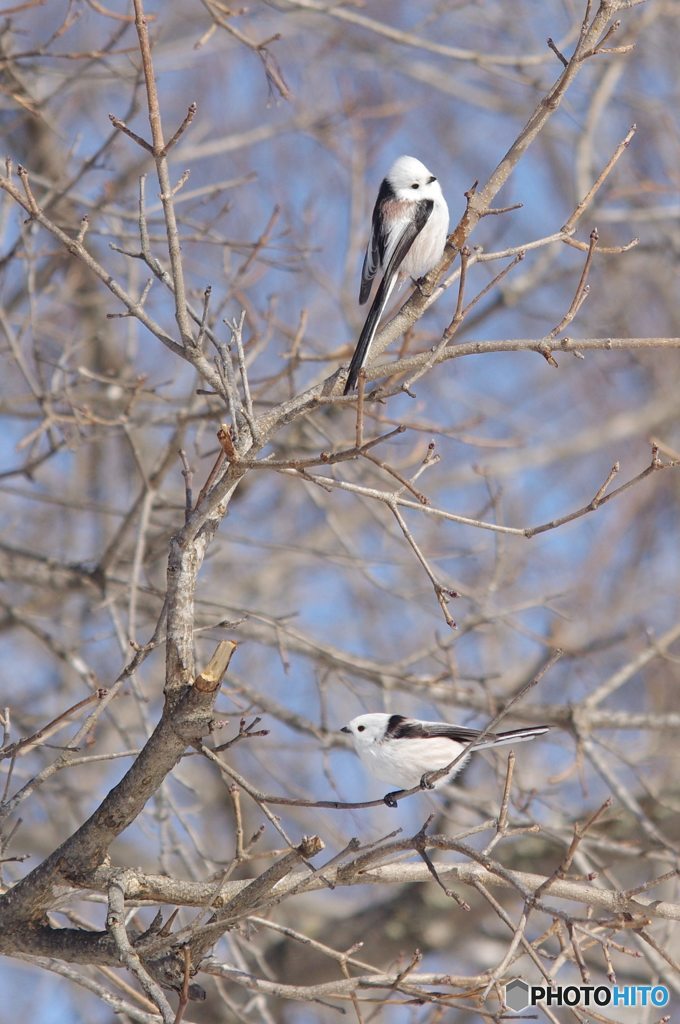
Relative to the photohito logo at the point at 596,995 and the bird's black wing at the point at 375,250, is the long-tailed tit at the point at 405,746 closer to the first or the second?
the photohito logo at the point at 596,995

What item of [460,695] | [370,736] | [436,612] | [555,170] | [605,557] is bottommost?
[370,736]

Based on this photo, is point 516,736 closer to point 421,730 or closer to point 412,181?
point 421,730

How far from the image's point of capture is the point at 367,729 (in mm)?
3000

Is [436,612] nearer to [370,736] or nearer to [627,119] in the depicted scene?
[370,736]

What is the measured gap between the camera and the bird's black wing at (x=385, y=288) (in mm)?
2572

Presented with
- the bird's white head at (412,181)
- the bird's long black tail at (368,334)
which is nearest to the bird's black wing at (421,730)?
the bird's long black tail at (368,334)

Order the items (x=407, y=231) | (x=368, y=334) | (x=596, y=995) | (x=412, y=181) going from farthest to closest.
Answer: (x=596, y=995) < (x=412, y=181) < (x=407, y=231) < (x=368, y=334)

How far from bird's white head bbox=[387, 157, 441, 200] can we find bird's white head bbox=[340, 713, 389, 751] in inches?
65.1

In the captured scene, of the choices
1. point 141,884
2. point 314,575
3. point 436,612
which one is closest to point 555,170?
point 314,575

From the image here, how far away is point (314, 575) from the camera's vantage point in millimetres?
9055

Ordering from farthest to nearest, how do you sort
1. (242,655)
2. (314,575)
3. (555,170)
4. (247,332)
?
(555,170) < (314,575) < (242,655) < (247,332)

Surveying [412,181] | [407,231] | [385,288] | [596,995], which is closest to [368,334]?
[385,288]

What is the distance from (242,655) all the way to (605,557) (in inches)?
129

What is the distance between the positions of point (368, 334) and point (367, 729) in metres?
1.12
